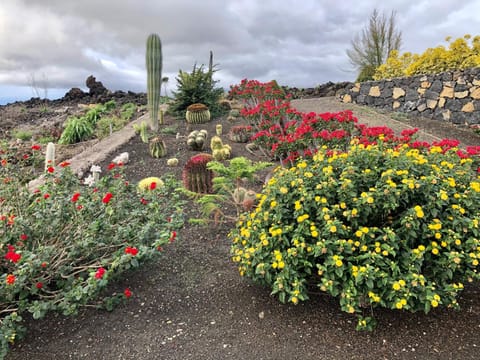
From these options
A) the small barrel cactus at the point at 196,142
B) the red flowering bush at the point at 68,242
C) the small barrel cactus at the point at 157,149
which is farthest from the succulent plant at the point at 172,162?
the red flowering bush at the point at 68,242

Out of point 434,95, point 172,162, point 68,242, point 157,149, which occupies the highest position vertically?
point 434,95

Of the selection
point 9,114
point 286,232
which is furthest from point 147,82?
point 9,114

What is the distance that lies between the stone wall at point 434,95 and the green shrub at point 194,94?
5.13 m

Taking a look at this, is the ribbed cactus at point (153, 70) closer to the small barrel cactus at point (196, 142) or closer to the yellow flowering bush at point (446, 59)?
the small barrel cactus at point (196, 142)

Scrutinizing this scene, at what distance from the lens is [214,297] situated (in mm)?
2805

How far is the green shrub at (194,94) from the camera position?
11.0 meters

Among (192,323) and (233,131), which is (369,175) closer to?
(192,323)

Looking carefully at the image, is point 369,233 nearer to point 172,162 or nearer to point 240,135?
point 172,162

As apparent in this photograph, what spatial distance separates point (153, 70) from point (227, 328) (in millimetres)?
7574

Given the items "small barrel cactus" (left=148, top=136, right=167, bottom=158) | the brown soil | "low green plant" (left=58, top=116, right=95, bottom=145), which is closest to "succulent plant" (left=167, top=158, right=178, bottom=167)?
"small barrel cactus" (left=148, top=136, right=167, bottom=158)

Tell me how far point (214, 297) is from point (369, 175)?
149cm

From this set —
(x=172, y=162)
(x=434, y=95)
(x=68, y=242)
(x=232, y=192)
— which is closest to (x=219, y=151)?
(x=172, y=162)

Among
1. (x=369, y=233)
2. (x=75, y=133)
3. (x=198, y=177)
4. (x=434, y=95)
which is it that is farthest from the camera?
(x=434, y=95)

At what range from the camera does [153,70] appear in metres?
8.75
